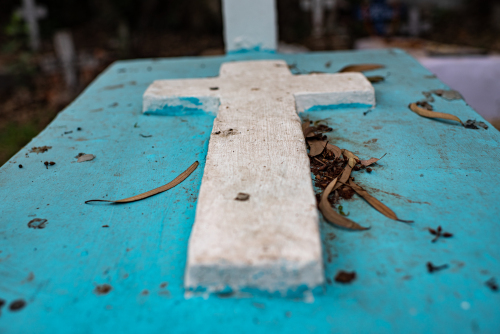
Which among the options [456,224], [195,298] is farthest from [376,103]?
[195,298]

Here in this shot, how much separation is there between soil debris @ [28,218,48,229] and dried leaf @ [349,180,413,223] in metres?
0.95

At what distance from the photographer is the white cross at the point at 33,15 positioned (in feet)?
18.7

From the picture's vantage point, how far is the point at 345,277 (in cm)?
92

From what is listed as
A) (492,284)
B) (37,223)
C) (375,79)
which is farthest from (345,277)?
(375,79)

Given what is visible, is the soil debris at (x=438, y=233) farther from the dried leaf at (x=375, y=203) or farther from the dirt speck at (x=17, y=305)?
the dirt speck at (x=17, y=305)

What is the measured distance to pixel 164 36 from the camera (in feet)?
22.6

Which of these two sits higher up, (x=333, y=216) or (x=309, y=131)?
(x=309, y=131)

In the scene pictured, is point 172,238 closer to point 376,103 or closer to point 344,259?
point 344,259

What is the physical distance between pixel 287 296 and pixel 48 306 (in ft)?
1.82

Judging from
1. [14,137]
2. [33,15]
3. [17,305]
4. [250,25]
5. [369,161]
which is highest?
[33,15]

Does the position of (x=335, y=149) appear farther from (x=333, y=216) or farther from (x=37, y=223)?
(x=37, y=223)

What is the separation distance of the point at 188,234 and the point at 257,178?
0.26 metres

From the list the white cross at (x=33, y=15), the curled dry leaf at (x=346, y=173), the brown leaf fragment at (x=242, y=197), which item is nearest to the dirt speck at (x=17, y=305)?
the brown leaf fragment at (x=242, y=197)

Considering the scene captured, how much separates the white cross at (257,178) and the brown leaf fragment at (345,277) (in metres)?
0.06
